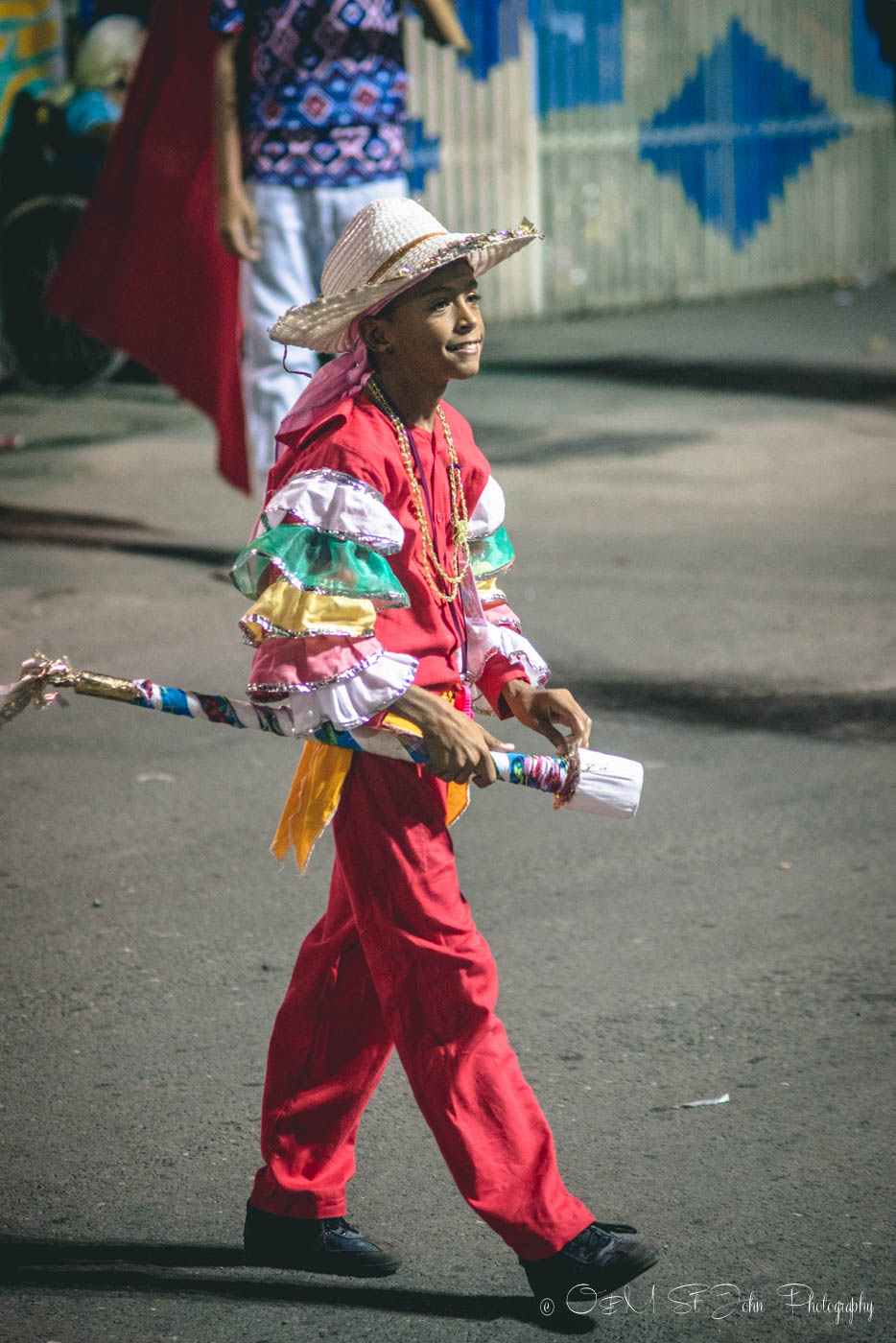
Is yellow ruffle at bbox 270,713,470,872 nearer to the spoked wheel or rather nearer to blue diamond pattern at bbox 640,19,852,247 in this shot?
the spoked wheel

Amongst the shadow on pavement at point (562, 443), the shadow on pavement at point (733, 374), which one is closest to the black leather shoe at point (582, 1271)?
the shadow on pavement at point (562, 443)

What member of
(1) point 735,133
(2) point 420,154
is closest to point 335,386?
(2) point 420,154

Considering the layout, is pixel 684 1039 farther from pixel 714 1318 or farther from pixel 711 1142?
pixel 714 1318

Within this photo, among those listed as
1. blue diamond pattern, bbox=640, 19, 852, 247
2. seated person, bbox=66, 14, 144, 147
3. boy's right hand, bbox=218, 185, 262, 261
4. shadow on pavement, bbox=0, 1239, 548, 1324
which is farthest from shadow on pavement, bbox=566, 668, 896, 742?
blue diamond pattern, bbox=640, 19, 852, 247

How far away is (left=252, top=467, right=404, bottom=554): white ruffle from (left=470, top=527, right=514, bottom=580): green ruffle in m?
0.32

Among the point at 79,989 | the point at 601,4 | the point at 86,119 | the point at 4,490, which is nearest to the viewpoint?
the point at 79,989

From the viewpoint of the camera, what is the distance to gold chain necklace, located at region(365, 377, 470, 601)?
2705 mm

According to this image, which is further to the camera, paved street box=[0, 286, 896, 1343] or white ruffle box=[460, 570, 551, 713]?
white ruffle box=[460, 570, 551, 713]

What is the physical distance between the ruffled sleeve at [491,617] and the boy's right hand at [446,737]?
0.33 meters

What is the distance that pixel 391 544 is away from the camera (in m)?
2.59

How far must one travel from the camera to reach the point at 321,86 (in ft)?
20.4

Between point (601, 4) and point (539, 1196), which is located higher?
point (601, 4)

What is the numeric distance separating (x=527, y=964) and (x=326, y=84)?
11.5 ft

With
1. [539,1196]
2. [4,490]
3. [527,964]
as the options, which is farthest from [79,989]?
[4,490]
